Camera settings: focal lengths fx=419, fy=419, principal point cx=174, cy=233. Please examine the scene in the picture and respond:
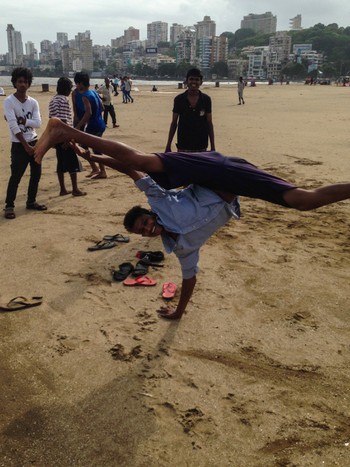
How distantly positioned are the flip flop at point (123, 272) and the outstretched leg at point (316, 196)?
1.99m

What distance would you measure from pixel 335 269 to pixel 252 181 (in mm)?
2108

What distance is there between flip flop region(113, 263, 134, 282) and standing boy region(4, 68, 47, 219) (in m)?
2.27

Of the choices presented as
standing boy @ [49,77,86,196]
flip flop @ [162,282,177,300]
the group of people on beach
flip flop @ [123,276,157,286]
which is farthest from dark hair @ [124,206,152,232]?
standing boy @ [49,77,86,196]

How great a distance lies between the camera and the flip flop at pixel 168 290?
12.5ft

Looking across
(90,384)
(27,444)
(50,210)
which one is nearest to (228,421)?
(90,384)

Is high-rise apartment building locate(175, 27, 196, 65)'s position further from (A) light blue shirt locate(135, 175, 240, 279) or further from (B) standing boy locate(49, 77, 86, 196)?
(A) light blue shirt locate(135, 175, 240, 279)

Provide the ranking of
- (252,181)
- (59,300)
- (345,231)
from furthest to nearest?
(345,231) → (59,300) → (252,181)

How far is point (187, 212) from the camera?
110 inches

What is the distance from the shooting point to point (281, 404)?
263 centimetres

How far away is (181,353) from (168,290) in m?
0.88

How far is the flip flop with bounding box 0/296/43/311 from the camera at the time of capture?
362 centimetres

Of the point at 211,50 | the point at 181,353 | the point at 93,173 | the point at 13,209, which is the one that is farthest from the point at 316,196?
the point at 211,50

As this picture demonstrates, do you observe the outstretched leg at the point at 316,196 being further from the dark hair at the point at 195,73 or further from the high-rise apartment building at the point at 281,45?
the high-rise apartment building at the point at 281,45

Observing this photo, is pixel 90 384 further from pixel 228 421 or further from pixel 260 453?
pixel 260 453
